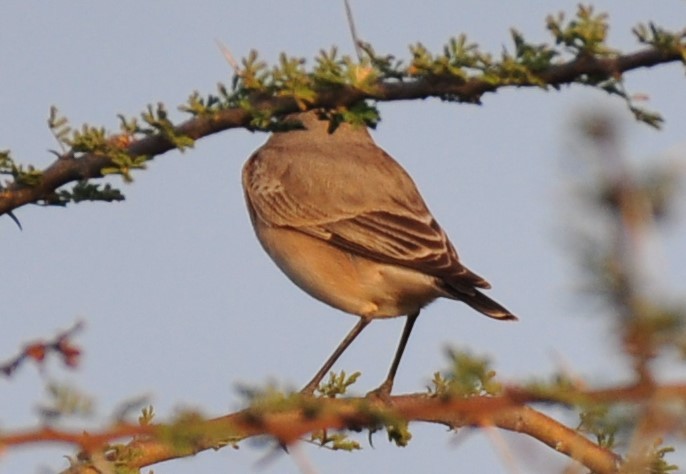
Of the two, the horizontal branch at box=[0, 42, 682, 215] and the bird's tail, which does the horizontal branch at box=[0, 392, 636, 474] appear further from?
the bird's tail

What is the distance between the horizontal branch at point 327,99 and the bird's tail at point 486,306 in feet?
12.2

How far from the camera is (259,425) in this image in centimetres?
219

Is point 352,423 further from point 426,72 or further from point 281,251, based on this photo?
point 281,251

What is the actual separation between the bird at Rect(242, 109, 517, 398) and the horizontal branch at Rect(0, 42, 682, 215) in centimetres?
377

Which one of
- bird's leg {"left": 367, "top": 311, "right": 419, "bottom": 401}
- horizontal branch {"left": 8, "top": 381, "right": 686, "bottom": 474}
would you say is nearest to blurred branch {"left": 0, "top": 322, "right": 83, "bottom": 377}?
horizontal branch {"left": 8, "top": 381, "right": 686, "bottom": 474}

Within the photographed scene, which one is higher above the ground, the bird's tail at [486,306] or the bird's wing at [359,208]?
the bird's wing at [359,208]

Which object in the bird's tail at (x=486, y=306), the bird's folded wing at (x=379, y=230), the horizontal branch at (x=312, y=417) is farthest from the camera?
the bird's folded wing at (x=379, y=230)

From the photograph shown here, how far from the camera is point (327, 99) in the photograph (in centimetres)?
377

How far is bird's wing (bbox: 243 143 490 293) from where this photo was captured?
8.23 meters

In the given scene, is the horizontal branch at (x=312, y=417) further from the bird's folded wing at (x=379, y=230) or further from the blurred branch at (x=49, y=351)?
the bird's folded wing at (x=379, y=230)

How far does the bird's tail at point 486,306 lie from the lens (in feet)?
24.7

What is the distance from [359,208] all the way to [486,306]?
1395 mm

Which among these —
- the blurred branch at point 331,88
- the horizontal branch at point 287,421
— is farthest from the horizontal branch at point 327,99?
the horizontal branch at point 287,421

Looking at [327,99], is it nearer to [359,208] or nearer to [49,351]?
[49,351]
